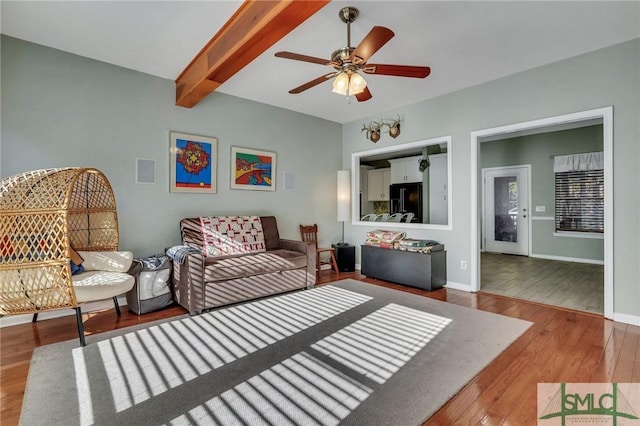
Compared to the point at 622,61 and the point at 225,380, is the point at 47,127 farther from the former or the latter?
the point at 622,61

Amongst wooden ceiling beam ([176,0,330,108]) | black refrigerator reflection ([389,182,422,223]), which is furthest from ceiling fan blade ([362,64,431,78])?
black refrigerator reflection ([389,182,422,223])

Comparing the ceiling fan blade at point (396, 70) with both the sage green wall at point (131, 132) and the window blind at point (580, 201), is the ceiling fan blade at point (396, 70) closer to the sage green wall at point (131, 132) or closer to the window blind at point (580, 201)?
the sage green wall at point (131, 132)

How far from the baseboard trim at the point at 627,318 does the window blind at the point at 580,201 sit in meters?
3.77

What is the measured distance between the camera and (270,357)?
2.17 meters

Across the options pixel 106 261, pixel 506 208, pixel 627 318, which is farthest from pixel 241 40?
pixel 506 208

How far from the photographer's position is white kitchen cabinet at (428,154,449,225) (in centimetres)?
672

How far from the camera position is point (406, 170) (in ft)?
24.6

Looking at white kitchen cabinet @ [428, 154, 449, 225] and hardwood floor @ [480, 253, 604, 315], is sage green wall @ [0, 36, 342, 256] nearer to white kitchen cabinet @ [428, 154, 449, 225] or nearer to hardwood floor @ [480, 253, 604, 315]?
hardwood floor @ [480, 253, 604, 315]

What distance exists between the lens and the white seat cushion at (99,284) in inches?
92.1

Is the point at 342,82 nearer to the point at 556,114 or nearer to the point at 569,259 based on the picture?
the point at 556,114

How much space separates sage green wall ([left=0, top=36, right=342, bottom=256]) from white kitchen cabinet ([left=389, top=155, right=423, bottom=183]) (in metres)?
3.41

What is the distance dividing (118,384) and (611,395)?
2.94 meters

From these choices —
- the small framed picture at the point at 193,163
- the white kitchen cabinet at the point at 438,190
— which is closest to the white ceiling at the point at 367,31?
the small framed picture at the point at 193,163

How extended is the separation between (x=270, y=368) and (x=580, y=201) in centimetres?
691
